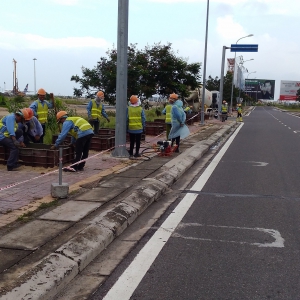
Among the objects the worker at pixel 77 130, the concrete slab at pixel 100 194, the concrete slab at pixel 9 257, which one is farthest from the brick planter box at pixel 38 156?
the concrete slab at pixel 9 257

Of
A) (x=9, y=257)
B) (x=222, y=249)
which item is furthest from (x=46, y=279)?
(x=222, y=249)

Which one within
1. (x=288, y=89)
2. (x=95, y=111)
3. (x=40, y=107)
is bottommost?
(x=95, y=111)

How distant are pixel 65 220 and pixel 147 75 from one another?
18.2 metres

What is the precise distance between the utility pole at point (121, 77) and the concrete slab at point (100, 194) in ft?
12.9

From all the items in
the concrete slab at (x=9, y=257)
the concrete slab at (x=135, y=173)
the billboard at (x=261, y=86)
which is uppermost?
the billboard at (x=261, y=86)

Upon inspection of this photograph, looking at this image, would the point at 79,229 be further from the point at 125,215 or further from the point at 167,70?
the point at 167,70

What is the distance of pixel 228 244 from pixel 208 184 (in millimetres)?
3869

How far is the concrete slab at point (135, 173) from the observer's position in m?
9.52

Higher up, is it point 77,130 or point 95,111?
point 95,111

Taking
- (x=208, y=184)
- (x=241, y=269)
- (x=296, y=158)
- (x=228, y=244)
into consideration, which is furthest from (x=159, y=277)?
(x=296, y=158)

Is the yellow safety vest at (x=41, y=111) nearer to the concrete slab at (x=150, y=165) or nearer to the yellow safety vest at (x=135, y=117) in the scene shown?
the yellow safety vest at (x=135, y=117)

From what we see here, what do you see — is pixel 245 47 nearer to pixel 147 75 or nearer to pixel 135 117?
pixel 147 75

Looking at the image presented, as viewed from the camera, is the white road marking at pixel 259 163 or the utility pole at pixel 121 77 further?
the white road marking at pixel 259 163

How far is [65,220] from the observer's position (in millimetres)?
5949
